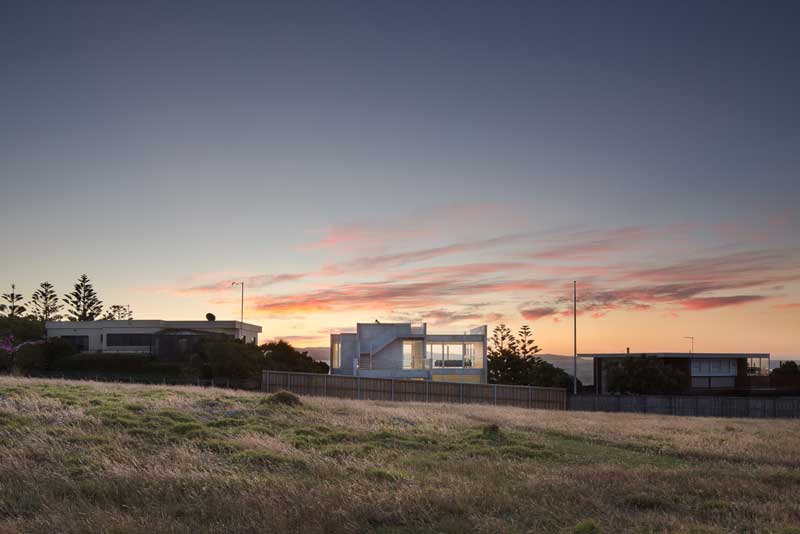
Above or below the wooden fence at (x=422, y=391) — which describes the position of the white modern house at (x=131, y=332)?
above

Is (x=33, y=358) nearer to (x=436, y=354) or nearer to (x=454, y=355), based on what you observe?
(x=436, y=354)

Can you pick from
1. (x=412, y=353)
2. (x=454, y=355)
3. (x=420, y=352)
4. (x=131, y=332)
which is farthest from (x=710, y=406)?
(x=131, y=332)

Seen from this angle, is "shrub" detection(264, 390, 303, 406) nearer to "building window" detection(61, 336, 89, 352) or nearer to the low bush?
the low bush

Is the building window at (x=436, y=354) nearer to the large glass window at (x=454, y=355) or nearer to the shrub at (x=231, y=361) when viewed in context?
the large glass window at (x=454, y=355)

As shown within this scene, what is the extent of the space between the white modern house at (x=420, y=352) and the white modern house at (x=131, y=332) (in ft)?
55.6

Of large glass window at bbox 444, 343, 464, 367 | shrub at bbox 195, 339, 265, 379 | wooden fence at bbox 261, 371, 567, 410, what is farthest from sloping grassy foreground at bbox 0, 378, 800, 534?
large glass window at bbox 444, 343, 464, 367

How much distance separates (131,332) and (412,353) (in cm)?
2851

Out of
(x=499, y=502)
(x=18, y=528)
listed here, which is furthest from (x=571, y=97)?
(x=18, y=528)

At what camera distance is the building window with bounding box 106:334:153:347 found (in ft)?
198

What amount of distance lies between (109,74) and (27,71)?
2619mm

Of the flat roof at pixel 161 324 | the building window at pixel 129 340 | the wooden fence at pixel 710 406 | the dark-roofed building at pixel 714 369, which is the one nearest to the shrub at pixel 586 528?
the wooden fence at pixel 710 406

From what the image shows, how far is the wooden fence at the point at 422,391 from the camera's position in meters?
34.6

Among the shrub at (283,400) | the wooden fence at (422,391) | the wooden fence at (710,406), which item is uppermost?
the shrub at (283,400)

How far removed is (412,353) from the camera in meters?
49.1
